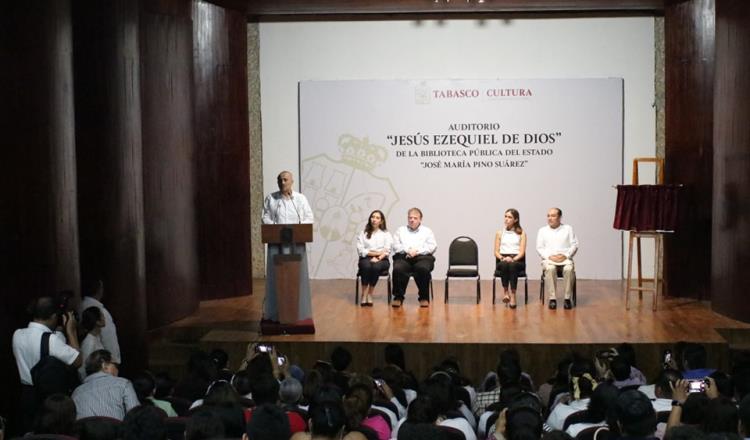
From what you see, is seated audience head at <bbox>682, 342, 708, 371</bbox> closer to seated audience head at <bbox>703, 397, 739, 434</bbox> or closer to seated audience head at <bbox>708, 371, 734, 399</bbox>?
seated audience head at <bbox>708, 371, 734, 399</bbox>

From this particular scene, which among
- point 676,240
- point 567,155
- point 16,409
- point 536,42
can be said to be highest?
point 536,42

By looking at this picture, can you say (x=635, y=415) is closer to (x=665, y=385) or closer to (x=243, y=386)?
(x=665, y=385)

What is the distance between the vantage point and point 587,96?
1218 centimetres

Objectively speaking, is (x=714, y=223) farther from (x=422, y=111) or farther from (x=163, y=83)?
(x=163, y=83)

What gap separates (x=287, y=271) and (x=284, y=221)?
75 cm

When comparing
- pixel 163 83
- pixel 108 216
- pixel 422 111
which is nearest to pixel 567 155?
pixel 422 111

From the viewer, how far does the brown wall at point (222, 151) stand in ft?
36.3

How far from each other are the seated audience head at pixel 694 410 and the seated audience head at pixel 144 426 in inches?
85.0

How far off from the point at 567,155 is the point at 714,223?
249cm

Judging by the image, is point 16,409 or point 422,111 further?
point 422,111

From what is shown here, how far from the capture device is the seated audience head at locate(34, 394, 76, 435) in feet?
15.3

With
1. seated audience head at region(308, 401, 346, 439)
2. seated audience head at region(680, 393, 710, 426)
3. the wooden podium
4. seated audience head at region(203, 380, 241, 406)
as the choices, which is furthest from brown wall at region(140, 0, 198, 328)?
seated audience head at region(680, 393, 710, 426)

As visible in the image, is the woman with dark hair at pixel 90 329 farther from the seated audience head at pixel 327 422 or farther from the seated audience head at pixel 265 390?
the seated audience head at pixel 327 422

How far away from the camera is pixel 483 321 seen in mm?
9641
